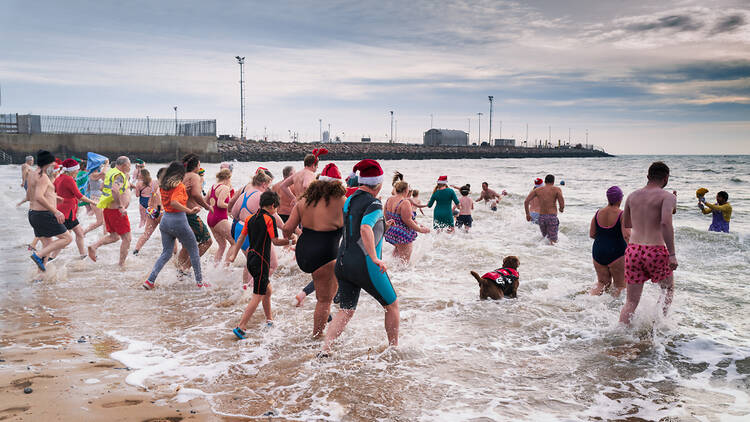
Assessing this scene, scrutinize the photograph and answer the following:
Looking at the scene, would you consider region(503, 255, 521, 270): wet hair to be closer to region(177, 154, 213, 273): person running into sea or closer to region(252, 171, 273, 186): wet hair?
region(252, 171, 273, 186): wet hair

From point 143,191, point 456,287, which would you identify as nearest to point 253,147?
point 143,191

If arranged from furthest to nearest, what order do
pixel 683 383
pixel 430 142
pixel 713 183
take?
pixel 430 142
pixel 713 183
pixel 683 383

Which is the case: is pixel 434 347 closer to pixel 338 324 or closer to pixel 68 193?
pixel 338 324

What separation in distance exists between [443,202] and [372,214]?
7.24 meters

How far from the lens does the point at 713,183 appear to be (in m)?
39.3

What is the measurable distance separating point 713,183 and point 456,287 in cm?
4023

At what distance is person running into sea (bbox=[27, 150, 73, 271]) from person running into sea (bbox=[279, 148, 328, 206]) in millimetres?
3410

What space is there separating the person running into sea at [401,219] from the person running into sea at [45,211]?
17.0 feet

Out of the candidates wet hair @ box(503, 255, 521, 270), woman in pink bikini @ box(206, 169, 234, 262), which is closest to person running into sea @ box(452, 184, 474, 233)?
wet hair @ box(503, 255, 521, 270)

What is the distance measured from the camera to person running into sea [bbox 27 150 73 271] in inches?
293

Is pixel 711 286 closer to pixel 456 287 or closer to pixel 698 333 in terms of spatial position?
pixel 698 333

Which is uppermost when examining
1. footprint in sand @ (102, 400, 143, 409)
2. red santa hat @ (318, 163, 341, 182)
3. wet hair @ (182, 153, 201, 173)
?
wet hair @ (182, 153, 201, 173)

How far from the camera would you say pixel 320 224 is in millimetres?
4793

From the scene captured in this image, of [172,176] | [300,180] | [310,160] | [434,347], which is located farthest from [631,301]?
[172,176]
